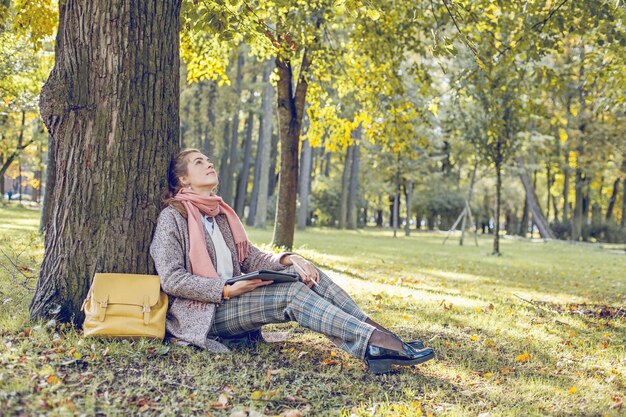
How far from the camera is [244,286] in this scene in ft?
13.8

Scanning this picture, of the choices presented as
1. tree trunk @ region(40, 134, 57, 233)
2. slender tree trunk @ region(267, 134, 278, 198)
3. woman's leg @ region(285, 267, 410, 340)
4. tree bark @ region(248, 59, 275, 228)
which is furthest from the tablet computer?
slender tree trunk @ region(267, 134, 278, 198)

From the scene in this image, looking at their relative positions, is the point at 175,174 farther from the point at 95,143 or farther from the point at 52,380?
the point at 52,380

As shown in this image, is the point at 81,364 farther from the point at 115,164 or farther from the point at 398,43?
the point at 398,43

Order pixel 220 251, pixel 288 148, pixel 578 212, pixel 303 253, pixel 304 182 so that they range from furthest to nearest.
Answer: pixel 578 212 < pixel 304 182 < pixel 303 253 < pixel 288 148 < pixel 220 251

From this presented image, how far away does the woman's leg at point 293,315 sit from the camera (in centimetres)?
400

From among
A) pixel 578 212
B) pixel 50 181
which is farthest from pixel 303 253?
pixel 578 212

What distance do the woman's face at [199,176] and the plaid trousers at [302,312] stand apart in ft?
3.02

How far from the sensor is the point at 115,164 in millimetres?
4531

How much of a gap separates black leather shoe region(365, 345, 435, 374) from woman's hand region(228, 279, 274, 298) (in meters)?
0.87

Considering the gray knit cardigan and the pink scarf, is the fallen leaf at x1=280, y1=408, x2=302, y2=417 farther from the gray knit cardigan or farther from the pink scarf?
the pink scarf

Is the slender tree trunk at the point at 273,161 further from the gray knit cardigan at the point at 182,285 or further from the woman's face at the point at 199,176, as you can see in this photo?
the gray knit cardigan at the point at 182,285

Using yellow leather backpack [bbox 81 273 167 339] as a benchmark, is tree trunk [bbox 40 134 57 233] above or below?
above

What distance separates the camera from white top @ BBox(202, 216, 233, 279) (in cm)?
457

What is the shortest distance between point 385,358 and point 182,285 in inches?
59.3
